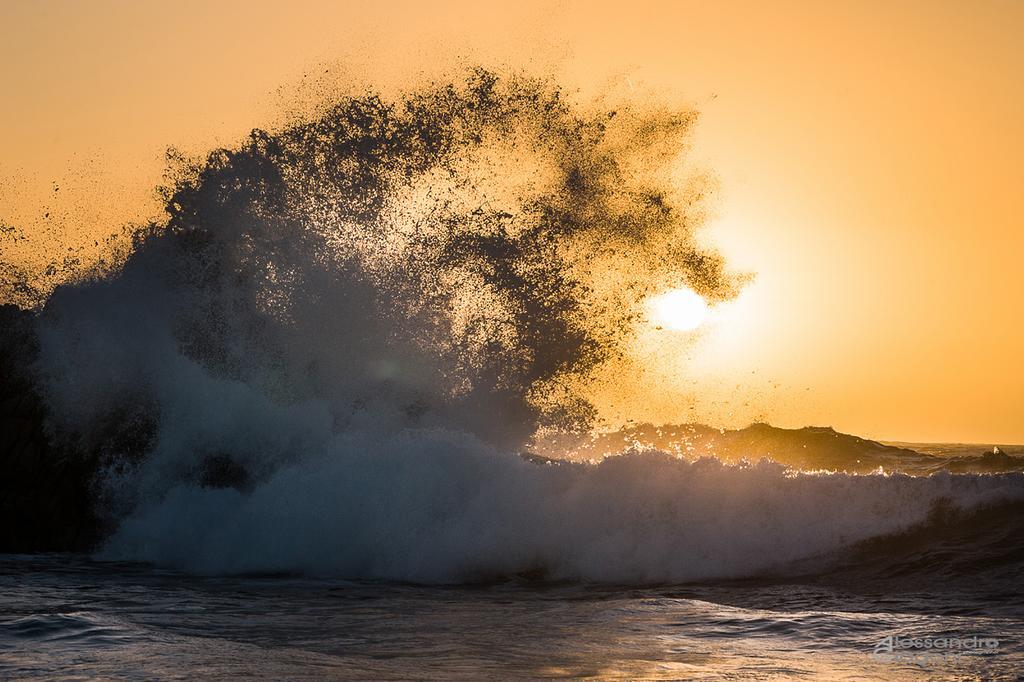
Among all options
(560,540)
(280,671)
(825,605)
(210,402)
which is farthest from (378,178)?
(280,671)

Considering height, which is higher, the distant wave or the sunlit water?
the distant wave

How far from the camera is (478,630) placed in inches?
323

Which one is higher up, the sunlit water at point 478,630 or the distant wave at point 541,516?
the distant wave at point 541,516

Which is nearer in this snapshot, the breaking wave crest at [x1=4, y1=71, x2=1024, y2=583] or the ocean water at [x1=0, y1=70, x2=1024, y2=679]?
the ocean water at [x1=0, y1=70, x2=1024, y2=679]

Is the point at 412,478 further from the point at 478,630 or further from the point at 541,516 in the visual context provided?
the point at 478,630

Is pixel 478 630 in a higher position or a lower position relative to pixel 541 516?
lower

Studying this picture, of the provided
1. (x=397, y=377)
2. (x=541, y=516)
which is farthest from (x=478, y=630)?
(x=397, y=377)

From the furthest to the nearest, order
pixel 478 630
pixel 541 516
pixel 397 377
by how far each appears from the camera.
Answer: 1. pixel 397 377
2. pixel 541 516
3. pixel 478 630

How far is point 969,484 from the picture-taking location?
1235cm

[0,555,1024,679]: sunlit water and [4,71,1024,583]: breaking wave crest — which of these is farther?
[4,71,1024,583]: breaking wave crest

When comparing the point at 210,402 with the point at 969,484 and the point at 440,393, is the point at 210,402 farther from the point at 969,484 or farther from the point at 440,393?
the point at 969,484

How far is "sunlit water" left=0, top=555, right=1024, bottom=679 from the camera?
6477 millimetres

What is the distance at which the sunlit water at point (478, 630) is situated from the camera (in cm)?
648

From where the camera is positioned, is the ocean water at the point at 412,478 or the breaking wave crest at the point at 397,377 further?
the breaking wave crest at the point at 397,377
